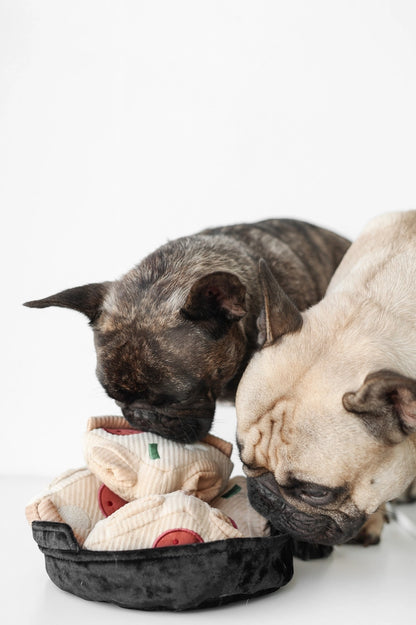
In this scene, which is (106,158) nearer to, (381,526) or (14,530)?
(14,530)

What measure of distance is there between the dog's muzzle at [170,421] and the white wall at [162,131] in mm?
1689

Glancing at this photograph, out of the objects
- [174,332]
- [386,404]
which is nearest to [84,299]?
[174,332]

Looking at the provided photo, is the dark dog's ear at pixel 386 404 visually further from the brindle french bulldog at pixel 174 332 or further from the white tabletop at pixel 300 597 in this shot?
the brindle french bulldog at pixel 174 332

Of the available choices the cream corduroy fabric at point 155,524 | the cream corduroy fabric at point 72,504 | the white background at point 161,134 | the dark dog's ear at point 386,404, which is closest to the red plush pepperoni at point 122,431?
the cream corduroy fabric at point 72,504

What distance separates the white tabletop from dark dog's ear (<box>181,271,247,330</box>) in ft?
2.70

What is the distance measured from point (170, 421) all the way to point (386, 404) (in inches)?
31.2

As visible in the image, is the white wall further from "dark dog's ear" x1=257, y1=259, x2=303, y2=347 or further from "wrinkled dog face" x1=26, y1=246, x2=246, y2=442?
"dark dog's ear" x1=257, y1=259, x2=303, y2=347

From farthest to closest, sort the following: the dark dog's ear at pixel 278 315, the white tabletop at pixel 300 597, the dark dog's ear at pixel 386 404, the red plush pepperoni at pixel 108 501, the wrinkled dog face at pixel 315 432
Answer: the red plush pepperoni at pixel 108 501 → the dark dog's ear at pixel 278 315 → the white tabletop at pixel 300 597 → the wrinkled dog face at pixel 315 432 → the dark dog's ear at pixel 386 404

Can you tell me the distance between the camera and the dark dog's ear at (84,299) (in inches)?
108

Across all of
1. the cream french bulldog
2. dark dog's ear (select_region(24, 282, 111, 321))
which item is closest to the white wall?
dark dog's ear (select_region(24, 282, 111, 321))

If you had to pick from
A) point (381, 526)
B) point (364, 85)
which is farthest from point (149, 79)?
point (381, 526)

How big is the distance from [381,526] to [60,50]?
9.60 feet

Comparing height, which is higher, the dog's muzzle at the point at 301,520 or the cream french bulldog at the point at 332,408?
the cream french bulldog at the point at 332,408

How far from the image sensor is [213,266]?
286 centimetres
